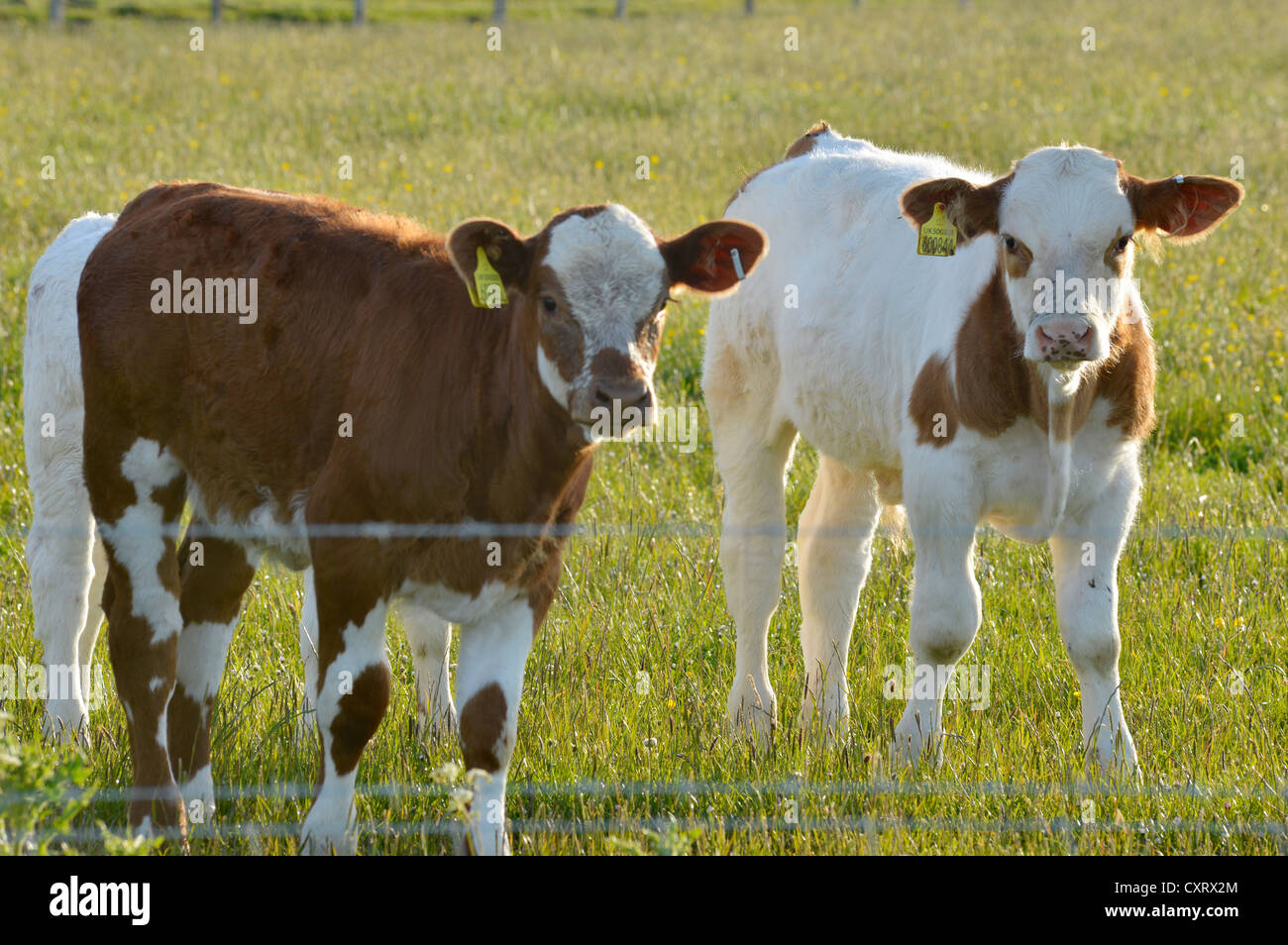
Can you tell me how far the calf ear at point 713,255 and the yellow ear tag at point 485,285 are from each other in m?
0.46

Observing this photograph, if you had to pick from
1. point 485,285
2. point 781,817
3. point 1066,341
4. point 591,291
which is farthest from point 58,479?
point 1066,341

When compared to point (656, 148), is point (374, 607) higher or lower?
lower

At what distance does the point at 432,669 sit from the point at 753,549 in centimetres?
138

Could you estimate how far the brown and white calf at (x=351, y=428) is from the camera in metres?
3.93

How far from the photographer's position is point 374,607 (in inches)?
162

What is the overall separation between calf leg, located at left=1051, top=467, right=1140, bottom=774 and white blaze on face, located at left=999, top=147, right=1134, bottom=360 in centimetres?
67

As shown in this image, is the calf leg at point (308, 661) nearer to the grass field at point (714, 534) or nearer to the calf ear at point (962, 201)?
the grass field at point (714, 534)

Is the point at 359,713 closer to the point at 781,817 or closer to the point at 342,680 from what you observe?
the point at 342,680

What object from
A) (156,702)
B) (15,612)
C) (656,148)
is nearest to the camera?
(156,702)

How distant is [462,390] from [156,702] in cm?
142

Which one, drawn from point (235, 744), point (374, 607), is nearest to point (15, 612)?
point (235, 744)

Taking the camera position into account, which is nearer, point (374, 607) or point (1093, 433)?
point (374, 607)

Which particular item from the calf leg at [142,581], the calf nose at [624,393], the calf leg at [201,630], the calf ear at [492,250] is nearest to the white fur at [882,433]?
the calf nose at [624,393]

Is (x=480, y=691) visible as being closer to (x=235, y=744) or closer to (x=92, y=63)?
(x=235, y=744)
